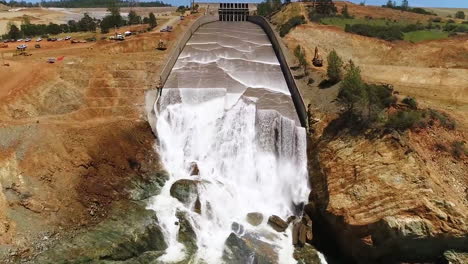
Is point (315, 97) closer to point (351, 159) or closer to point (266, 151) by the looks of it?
point (266, 151)

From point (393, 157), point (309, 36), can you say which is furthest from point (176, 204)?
point (309, 36)

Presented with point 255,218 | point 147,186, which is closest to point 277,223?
point 255,218

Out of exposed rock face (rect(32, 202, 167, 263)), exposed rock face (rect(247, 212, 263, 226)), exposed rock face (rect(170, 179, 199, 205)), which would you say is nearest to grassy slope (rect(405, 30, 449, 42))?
exposed rock face (rect(247, 212, 263, 226))

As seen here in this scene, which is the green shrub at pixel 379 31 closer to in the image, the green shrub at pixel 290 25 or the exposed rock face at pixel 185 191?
the green shrub at pixel 290 25

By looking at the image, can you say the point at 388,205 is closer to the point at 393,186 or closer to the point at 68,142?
the point at 393,186

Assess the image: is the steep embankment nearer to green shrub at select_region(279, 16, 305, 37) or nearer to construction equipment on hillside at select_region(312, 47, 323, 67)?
construction equipment on hillside at select_region(312, 47, 323, 67)

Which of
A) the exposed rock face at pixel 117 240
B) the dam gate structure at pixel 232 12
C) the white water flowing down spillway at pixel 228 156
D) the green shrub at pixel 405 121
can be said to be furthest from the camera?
the dam gate structure at pixel 232 12

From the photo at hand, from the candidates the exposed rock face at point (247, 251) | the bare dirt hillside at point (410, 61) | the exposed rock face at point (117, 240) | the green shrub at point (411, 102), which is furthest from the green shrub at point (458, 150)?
the exposed rock face at point (117, 240)
